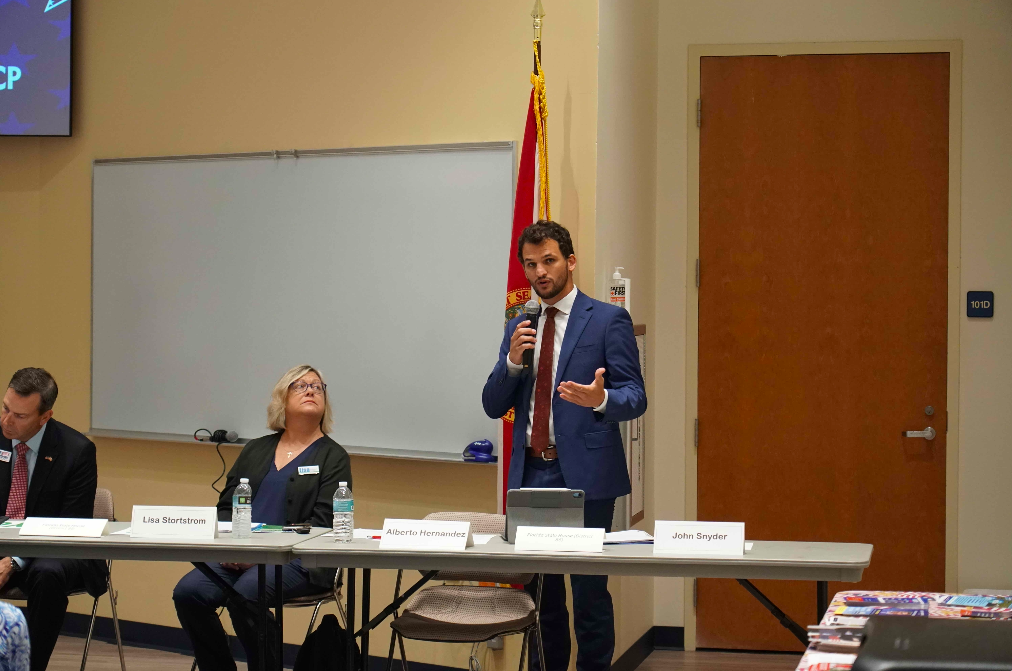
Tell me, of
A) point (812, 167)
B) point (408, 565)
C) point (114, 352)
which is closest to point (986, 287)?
point (812, 167)

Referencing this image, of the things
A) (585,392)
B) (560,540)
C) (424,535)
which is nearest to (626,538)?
(560,540)

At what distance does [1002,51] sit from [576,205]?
2169mm

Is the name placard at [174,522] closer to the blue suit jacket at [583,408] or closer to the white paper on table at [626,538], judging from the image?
the blue suit jacket at [583,408]

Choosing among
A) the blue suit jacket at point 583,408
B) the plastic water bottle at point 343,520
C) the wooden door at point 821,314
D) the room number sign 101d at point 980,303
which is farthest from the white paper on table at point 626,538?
the room number sign 101d at point 980,303

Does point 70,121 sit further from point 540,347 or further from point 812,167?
point 812,167

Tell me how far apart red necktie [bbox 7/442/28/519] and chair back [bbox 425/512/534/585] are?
5.13 feet

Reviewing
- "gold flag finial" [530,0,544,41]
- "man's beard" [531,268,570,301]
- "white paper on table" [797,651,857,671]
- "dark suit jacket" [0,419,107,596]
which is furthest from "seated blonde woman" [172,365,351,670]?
"white paper on table" [797,651,857,671]

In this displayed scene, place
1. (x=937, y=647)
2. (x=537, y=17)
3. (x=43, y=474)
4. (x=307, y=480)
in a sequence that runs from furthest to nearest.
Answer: (x=537, y=17), (x=43, y=474), (x=307, y=480), (x=937, y=647)

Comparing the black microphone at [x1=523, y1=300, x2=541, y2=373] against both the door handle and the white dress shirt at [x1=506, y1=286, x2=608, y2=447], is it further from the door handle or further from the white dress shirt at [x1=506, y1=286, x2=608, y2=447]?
the door handle

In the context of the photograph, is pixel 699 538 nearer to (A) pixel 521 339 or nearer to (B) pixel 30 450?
(A) pixel 521 339

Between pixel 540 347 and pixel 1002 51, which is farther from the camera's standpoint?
pixel 1002 51

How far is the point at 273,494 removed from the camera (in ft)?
12.4

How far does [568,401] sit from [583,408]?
0.29 feet

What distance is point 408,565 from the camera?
118 inches
